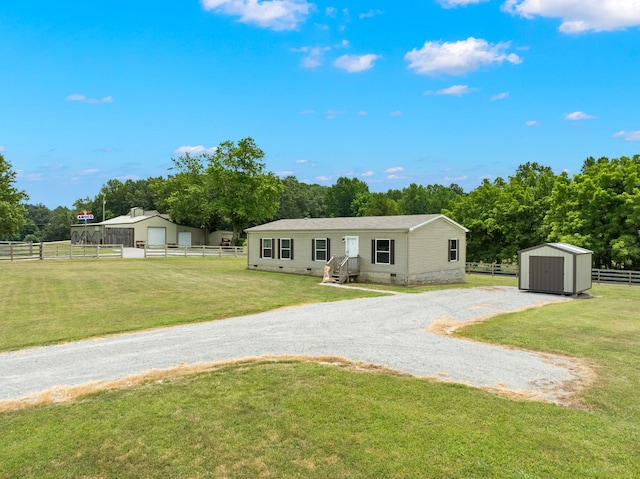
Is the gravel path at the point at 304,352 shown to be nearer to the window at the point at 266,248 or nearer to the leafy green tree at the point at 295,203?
the window at the point at 266,248

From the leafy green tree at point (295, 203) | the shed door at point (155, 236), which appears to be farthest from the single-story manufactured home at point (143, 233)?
the leafy green tree at point (295, 203)

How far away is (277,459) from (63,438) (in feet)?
8.43

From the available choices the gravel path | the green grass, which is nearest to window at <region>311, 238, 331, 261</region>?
the green grass

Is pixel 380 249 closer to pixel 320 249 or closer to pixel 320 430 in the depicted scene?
pixel 320 249

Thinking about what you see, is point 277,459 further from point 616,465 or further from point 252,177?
point 252,177

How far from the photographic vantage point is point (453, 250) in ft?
79.9

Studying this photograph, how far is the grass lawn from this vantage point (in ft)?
15.1

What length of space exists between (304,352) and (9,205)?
138 ft

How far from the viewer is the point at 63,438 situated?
5.24 metres

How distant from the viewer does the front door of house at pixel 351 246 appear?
Answer: 76.5 feet

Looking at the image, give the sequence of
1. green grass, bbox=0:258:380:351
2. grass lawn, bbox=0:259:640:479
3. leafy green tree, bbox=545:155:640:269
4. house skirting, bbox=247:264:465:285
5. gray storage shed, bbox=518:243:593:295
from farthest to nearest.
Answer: leafy green tree, bbox=545:155:640:269
house skirting, bbox=247:264:465:285
gray storage shed, bbox=518:243:593:295
green grass, bbox=0:258:380:351
grass lawn, bbox=0:259:640:479

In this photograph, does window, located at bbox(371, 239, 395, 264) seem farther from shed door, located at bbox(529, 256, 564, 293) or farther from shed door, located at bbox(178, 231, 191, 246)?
shed door, located at bbox(178, 231, 191, 246)

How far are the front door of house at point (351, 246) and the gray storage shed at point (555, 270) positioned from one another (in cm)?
772

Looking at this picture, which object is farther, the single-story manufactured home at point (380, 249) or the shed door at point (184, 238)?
the shed door at point (184, 238)
